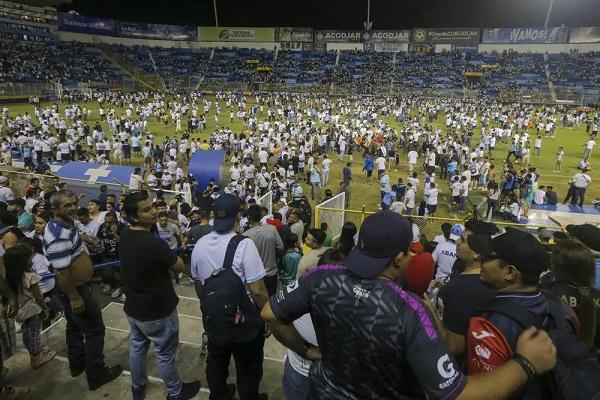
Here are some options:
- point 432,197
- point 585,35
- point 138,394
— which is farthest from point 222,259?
point 585,35

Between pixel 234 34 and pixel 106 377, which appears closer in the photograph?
pixel 106 377

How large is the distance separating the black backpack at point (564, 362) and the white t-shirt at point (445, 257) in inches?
161

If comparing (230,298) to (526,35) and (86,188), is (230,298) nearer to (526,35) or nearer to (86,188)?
(86,188)

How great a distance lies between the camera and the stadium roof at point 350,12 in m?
55.2

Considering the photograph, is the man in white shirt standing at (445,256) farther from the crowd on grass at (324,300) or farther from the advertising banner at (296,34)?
the advertising banner at (296,34)

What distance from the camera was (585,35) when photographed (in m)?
52.8

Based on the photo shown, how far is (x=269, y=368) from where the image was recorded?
410 cm

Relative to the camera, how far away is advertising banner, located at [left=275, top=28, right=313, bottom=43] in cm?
6244

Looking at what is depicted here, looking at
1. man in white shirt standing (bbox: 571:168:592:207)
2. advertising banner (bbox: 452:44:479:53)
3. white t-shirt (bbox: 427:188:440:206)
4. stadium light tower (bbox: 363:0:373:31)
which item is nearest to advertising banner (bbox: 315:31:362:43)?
stadium light tower (bbox: 363:0:373:31)

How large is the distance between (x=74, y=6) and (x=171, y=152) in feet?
177

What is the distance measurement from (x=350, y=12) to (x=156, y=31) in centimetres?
2918

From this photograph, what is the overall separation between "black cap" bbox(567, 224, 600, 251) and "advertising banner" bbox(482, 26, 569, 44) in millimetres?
62061

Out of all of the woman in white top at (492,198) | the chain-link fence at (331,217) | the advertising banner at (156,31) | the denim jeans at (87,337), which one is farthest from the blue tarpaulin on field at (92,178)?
the advertising banner at (156,31)

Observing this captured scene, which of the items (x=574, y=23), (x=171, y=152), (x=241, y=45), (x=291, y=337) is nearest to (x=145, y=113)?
(x=171, y=152)
